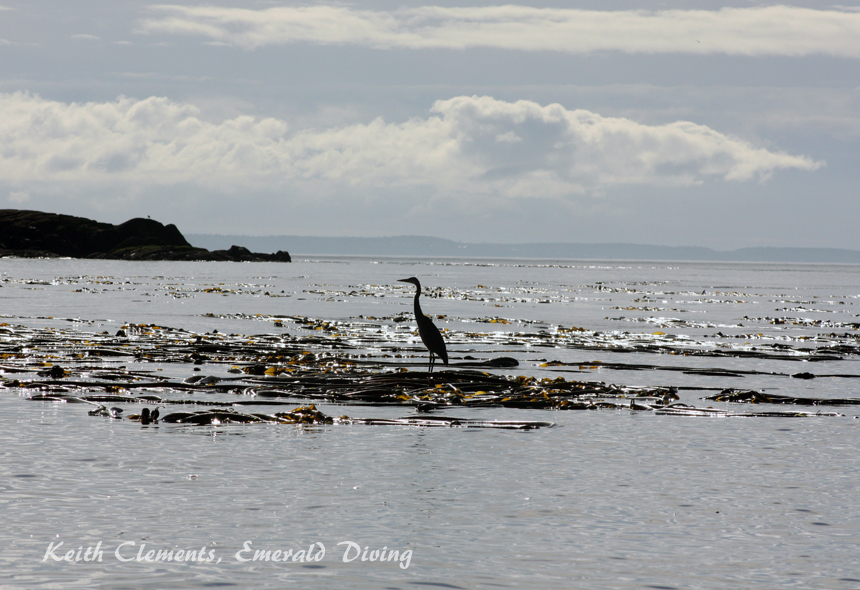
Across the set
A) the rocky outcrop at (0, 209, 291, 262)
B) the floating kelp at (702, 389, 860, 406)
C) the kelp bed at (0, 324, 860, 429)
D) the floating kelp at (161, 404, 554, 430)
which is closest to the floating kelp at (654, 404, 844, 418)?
the kelp bed at (0, 324, 860, 429)

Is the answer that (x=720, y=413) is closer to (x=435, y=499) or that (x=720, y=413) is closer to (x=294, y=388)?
(x=435, y=499)

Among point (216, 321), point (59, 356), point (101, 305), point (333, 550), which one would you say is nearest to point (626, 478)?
point (333, 550)

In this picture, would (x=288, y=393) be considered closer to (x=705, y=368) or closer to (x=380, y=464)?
(x=380, y=464)

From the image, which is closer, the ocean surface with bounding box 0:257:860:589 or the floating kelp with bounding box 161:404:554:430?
the ocean surface with bounding box 0:257:860:589

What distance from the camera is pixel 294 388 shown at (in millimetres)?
16297

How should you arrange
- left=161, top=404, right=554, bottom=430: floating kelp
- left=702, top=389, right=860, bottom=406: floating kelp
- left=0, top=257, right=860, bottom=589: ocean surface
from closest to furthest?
1. left=0, top=257, right=860, bottom=589: ocean surface
2. left=161, top=404, right=554, bottom=430: floating kelp
3. left=702, top=389, right=860, bottom=406: floating kelp

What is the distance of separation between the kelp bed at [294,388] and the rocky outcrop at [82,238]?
164 metres

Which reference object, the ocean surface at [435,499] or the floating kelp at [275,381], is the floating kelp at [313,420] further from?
the ocean surface at [435,499]

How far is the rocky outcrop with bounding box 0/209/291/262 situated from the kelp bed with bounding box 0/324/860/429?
163790mm

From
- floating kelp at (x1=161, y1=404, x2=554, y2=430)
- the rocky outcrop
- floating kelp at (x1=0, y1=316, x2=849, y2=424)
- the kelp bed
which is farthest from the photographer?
the rocky outcrop

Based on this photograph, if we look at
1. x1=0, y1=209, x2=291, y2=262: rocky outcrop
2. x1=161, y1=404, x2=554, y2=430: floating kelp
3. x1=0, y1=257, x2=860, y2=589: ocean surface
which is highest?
x1=0, y1=209, x2=291, y2=262: rocky outcrop

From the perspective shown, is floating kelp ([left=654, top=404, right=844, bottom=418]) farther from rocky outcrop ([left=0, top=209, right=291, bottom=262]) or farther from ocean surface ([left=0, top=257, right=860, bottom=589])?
rocky outcrop ([left=0, top=209, right=291, bottom=262])

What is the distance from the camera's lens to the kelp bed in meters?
13.6

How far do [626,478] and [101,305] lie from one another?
126 feet
